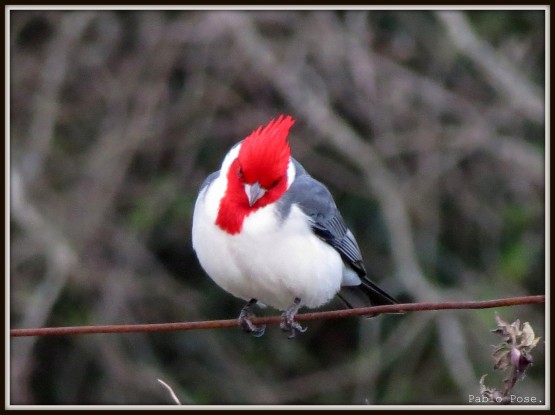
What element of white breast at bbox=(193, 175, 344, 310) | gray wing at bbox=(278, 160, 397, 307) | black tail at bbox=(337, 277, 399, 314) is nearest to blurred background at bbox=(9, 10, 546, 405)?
black tail at bbox=(337, 277, 399, 314)

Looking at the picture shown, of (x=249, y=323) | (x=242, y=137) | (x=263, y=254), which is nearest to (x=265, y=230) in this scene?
(x=263, y=254)

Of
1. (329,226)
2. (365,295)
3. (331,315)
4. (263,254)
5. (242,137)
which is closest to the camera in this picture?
(331,315)

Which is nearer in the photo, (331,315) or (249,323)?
(331,315)

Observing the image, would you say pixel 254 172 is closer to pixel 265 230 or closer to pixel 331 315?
pixel 265 230

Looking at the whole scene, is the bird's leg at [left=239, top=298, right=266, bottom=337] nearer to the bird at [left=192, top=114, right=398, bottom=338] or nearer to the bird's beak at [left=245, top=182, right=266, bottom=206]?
the bird at [left=192, top=114, right=398, bottom=338]

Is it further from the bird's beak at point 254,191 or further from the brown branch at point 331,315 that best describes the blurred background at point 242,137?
the brown branch at point 331,315

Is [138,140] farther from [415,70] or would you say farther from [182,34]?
[415,70]
